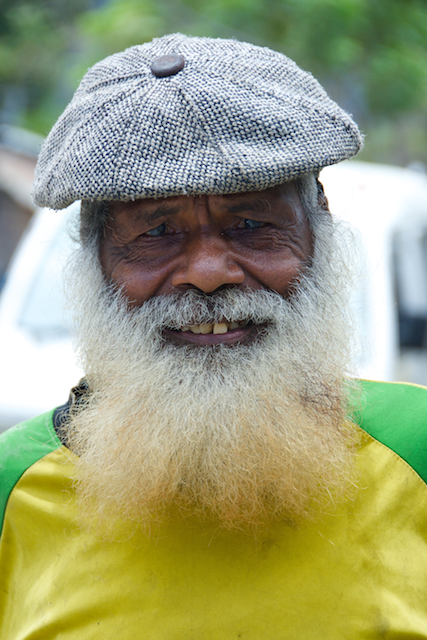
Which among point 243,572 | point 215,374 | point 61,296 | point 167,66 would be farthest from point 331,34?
point 243,572

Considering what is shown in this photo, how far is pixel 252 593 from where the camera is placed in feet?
4.99

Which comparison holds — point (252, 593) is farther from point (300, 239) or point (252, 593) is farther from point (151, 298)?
point (300, 239)

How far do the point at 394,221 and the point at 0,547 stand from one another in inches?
183

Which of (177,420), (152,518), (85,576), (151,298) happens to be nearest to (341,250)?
(151,298)

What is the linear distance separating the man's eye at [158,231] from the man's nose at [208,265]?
0.09m

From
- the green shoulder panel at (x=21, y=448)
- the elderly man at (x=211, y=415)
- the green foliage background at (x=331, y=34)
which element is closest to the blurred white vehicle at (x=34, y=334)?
the green shoulder panel at (x=21, y=448)

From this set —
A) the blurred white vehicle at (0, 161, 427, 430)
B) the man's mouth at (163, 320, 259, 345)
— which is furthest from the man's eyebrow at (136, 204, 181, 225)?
the blurred white vehicle at (0, 161, 427, 430)

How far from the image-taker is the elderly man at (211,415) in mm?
1525

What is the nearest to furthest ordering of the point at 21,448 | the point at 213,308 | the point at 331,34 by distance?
1. the point at 213,308
2. the point at 21,448
3. the point at 331,34

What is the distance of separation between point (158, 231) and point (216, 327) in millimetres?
312

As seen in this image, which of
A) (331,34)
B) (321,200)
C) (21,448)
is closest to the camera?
(21,448)

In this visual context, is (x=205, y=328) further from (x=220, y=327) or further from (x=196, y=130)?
(x=196, y=130)

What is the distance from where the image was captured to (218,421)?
1620mm

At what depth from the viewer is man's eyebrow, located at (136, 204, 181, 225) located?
1662 millimetres
